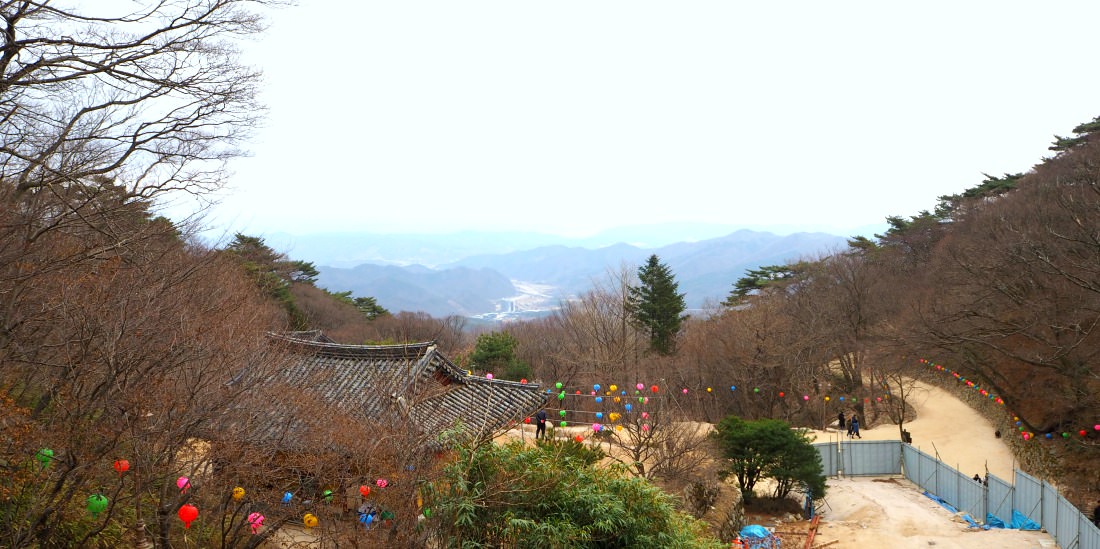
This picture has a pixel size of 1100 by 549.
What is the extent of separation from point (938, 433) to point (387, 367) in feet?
69.5

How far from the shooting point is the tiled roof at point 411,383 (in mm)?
12875

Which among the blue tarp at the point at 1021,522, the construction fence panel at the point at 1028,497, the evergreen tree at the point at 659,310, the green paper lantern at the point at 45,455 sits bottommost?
the blue tarp at the point at 1021,522

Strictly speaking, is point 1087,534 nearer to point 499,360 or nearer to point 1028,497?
point 1028,497

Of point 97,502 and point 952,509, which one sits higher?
point 97,502

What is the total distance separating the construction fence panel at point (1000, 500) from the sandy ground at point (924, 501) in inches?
35.5

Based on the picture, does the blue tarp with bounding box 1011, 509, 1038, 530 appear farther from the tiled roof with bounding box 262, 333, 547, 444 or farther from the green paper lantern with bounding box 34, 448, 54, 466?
the green paper lantern with bounding box 34, 448, 54, 466

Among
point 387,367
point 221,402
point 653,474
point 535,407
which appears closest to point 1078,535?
point 653,474

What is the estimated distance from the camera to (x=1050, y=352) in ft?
60.1

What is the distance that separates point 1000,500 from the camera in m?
16.3

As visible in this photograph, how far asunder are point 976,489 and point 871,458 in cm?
442

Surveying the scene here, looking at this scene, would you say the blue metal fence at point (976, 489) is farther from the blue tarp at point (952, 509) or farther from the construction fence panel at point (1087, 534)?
the blue tarp at point (952, 509)

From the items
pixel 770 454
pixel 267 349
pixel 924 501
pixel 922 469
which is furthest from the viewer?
pixel 922 469

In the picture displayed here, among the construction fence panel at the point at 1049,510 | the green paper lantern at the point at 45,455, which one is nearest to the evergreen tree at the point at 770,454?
the construction fence panel at the point at 1049,510

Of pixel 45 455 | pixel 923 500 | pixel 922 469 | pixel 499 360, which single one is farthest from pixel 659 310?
pixel 45 455
